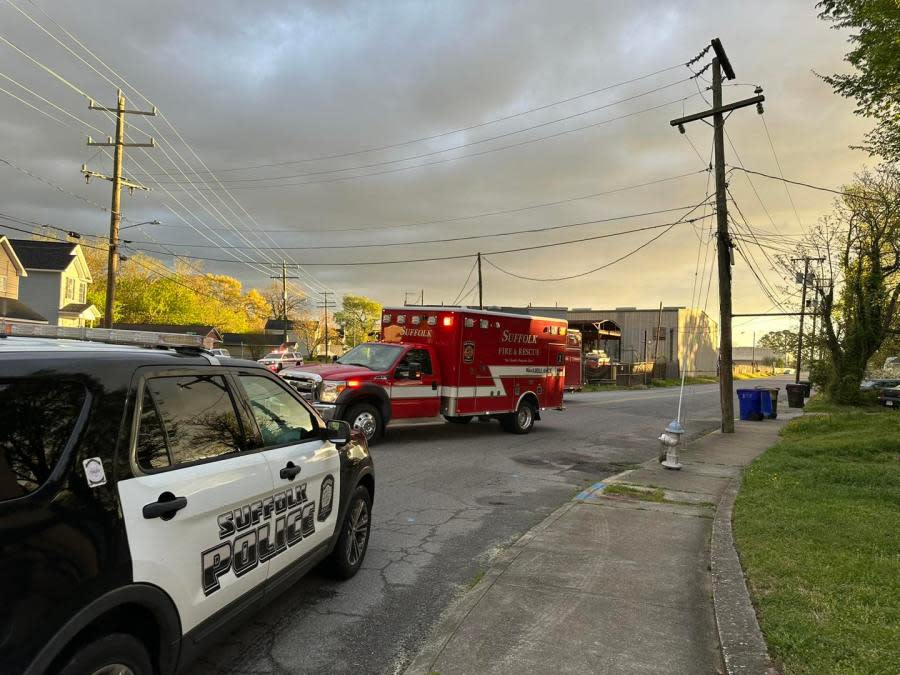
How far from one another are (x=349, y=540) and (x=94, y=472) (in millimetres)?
2804

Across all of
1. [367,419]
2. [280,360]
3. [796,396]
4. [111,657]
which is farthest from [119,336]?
[280,360]

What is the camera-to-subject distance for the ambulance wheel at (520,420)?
47.3ft

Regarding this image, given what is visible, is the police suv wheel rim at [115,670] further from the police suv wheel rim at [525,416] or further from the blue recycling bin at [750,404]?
the blue recycling bin at [750,404]

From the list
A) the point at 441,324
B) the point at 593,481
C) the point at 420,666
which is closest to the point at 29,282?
the point at 441,324

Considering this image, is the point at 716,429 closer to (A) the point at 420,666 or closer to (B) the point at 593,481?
(B) the point at 593,481

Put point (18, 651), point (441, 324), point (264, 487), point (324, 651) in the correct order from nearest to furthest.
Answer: point (18, 651) → point (264, 487) → point (324, 651) → point (441, 324)

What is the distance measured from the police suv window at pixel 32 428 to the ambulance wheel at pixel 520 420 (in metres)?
12.6

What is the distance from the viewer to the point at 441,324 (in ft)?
42.1

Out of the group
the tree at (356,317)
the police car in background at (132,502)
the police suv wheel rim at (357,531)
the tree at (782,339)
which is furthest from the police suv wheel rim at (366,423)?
the tree at (356,317)

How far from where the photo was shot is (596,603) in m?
4.53

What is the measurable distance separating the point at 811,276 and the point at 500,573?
96.9 feet

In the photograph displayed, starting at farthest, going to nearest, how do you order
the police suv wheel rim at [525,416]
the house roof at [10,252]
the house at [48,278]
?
the house at [48,278] → the house roof at [10,252] → the police suv wheel rim at [525,416]

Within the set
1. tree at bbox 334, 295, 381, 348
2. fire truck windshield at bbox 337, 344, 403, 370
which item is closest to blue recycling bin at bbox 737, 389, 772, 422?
fire truck windshield at bbox 337, 344, 403, 370

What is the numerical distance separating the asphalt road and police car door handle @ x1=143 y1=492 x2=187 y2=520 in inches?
57.4
